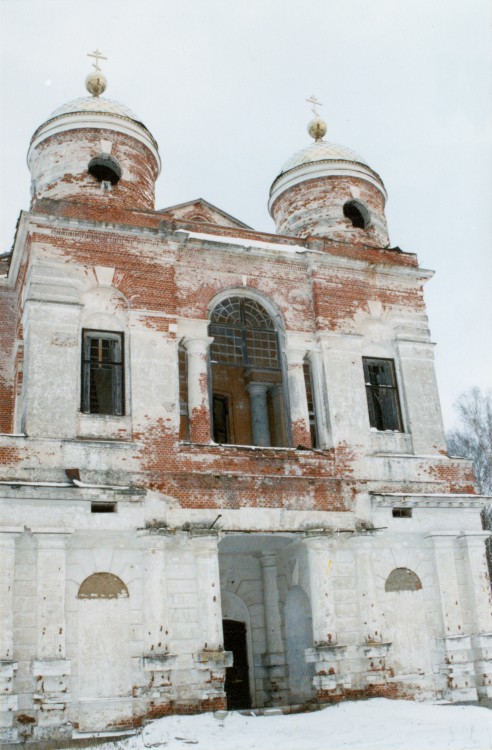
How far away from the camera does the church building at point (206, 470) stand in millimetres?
13484

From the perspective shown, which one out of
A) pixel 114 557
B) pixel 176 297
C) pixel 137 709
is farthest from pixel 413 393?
pixel 137 709

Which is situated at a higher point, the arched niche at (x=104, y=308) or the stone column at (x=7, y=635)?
the arched niche at (x=104, y=308)

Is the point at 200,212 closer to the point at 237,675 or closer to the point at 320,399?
the point at 320,399

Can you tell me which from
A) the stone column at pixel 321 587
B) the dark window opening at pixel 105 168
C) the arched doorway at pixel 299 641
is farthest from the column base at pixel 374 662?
the dark window opening at pixel 105 168

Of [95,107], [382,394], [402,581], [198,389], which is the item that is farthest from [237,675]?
[95,107]

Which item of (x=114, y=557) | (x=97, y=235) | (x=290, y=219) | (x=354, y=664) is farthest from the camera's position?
(x=290, y=219)

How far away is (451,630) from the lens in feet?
52.3

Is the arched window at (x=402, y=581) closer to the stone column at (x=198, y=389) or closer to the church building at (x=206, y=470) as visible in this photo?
the church building at (x=206, y=470)

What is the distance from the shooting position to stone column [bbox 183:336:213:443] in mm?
15739

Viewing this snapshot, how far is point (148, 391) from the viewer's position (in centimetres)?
1538

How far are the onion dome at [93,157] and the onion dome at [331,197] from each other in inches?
149

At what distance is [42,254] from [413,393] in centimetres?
845

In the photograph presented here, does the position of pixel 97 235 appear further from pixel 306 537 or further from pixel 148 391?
pixel 306 537

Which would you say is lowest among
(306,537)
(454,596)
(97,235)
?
(454,596)
